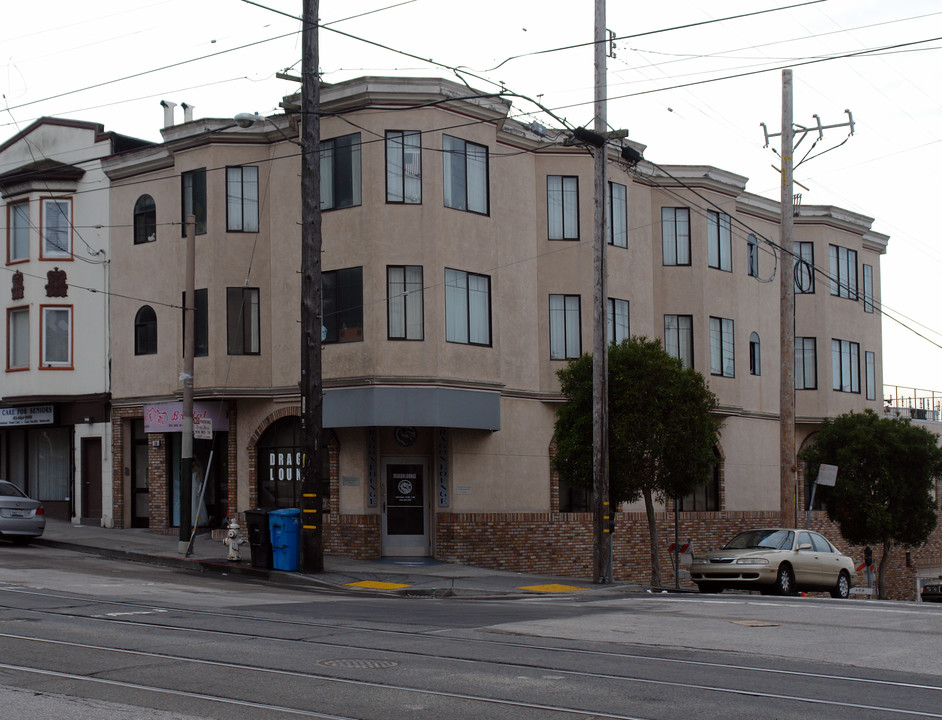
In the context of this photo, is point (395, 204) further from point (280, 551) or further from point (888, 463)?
point (888, 463)

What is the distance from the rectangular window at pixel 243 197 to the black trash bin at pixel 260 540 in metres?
7.80

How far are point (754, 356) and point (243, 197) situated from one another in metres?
16.3

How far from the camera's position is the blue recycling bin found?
21.2 metres

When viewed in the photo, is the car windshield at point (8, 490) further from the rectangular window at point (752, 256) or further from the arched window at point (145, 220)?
the rectangular window at point (752, 256)

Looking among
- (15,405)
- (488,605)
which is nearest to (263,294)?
(15,405)

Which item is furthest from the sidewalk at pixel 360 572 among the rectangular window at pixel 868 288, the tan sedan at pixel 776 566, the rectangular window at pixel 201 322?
the rectangular window at pixel 868 288

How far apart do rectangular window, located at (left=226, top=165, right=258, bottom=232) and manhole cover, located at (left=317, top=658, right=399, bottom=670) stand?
1730cm

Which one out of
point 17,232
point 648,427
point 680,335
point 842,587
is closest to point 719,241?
point 680,335

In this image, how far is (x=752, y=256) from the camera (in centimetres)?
3422

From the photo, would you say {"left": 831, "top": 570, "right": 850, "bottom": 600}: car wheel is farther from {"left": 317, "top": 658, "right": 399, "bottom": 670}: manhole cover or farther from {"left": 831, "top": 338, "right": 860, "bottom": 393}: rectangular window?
{"left": 317, "top": 658, "right": 399, "bottom": 670}: manhole cover

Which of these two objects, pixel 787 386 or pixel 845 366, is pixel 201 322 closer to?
pixel 787 386

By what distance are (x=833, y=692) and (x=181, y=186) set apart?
70.7ft

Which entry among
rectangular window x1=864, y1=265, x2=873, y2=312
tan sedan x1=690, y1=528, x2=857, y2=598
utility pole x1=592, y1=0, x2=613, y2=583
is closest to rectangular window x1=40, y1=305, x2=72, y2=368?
utility pole x1=592, y1=0, x2=613, y2=583

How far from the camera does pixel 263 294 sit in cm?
2622
